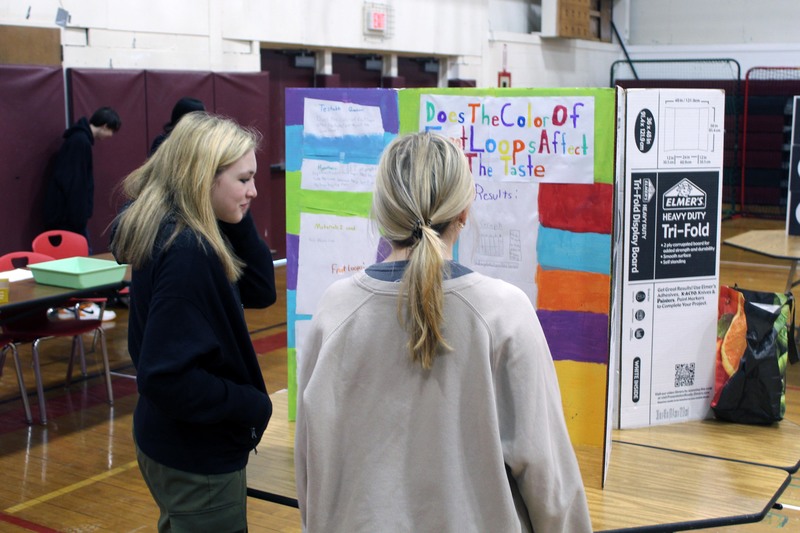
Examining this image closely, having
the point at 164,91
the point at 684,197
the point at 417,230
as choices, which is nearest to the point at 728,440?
the point at 684,197

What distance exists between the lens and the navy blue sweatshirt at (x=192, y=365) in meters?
1.78

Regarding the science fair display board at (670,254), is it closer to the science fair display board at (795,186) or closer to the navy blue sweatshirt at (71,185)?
the science fair display board at (795,186)

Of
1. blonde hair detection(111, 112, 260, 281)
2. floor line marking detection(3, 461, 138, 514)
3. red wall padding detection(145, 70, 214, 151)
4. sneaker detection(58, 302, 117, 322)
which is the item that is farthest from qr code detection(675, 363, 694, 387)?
red wall padding detection(145, 70, 214, 151)

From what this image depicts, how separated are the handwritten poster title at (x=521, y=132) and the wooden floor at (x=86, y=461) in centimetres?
170

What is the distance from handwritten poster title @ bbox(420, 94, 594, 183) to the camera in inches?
98.0

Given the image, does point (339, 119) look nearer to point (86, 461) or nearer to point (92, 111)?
point (86, 461)

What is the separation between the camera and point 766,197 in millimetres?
12992

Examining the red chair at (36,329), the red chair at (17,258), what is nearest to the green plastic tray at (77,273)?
the red chair at (36,329)

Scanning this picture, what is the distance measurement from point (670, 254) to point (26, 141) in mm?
5076

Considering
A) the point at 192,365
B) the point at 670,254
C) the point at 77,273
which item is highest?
the point at 670,254

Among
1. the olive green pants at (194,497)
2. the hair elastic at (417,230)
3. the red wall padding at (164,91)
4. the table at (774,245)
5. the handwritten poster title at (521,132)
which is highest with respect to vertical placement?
the red wall padding at (164,91)

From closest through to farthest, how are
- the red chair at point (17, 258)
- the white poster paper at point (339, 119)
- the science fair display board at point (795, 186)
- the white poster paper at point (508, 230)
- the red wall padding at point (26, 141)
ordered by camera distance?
the white poster paper at point (508, 230), the white poster paper at point (339, 119), the red chair at point (17, 258), the science fair display board at point (795, 186), the red wall padding at point (26, 141)

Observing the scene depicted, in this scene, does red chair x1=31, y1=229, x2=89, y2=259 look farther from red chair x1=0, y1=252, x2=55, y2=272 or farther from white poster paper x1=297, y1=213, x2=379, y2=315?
white poster paper x1=297, y1=213, x2=379, y2=315

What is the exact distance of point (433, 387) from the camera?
1.49 meters
